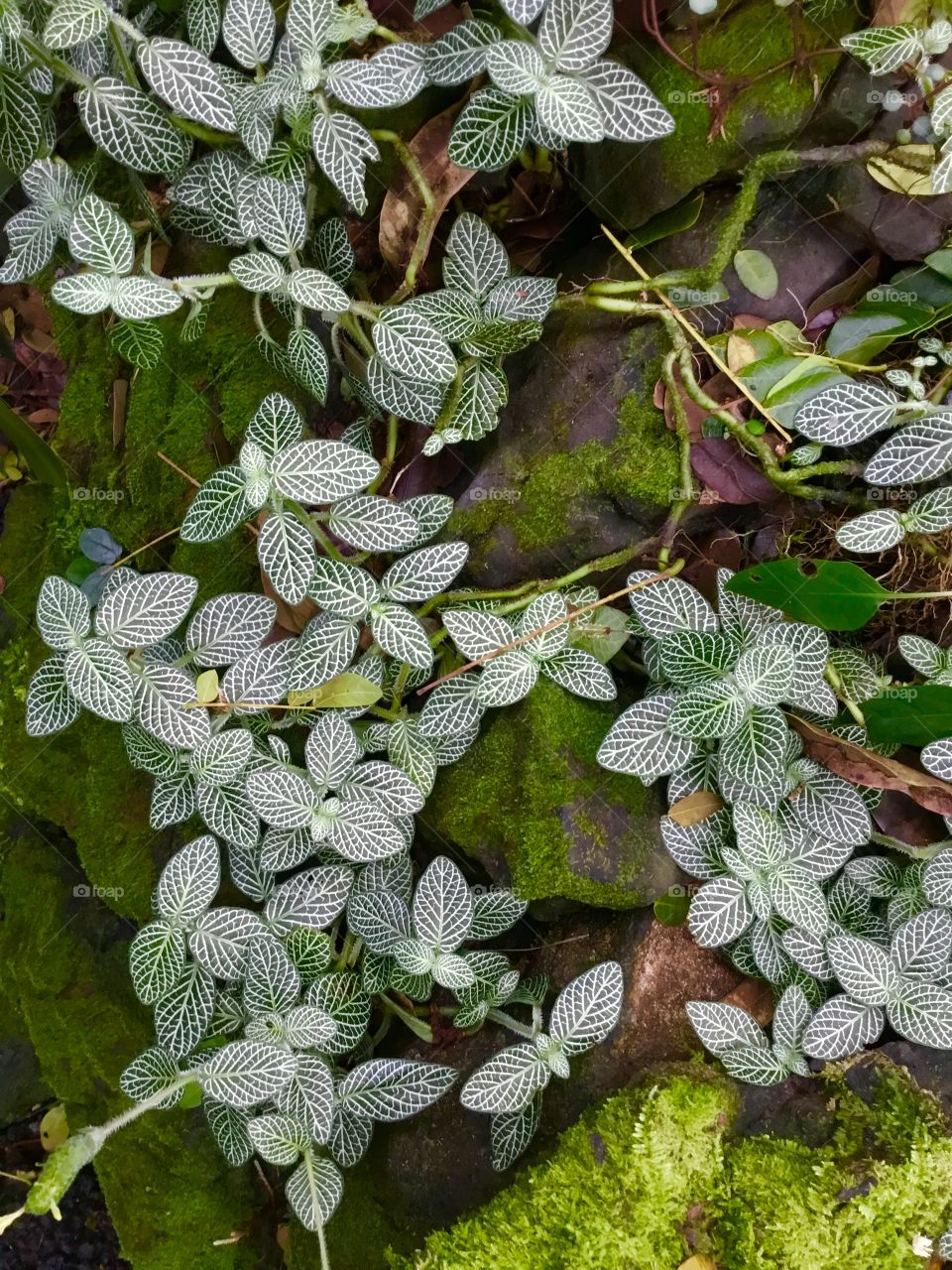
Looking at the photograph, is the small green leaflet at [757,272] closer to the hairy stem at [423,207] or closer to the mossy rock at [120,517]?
the hairy stem at [423,207]

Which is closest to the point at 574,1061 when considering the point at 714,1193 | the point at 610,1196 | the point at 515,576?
the point at 610,1196

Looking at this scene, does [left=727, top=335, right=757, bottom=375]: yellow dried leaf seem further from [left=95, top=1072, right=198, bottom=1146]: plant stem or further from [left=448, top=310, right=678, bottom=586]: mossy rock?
[left=95, top=1072, right=198, bottom=1146]: plant stem

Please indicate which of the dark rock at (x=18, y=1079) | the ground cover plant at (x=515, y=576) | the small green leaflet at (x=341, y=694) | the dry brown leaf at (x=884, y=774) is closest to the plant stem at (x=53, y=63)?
the ground cover plant at (x=515, y=576)

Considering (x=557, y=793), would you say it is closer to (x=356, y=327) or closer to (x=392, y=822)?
(x=392, y=822)

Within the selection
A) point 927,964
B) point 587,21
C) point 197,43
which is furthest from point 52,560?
point 927,964

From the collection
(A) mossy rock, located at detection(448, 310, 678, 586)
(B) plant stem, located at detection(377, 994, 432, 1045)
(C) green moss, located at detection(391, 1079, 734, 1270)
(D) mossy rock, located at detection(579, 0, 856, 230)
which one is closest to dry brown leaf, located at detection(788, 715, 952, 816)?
(A) mossy rock, located at detection(448, 310, 678, 586)

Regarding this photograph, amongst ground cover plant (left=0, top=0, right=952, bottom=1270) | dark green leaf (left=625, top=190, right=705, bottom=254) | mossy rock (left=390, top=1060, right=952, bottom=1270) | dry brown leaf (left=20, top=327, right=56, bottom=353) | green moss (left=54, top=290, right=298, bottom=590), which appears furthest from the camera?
dry brown leaf (left=20, top=327, right=56, bottom=353)
